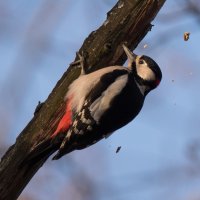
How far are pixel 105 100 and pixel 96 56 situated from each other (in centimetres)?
38

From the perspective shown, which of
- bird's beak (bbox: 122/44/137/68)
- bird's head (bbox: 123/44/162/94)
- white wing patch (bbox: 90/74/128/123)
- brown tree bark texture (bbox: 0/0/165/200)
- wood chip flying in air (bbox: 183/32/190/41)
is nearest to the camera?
brown tree bark texture (bbox: 0/0/165/200)

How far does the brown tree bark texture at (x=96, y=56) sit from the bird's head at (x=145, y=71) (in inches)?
9.1

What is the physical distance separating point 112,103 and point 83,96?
10.9 inches

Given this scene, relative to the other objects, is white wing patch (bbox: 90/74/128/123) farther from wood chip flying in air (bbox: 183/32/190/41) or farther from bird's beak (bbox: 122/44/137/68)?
wood chip flying in air (bbox: 183/32/190/41)

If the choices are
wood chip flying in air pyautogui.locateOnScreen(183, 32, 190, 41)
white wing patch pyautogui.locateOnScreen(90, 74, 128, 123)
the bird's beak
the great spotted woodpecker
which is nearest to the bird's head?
the bird's beak

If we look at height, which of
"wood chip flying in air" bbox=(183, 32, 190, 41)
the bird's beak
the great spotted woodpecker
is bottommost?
the great spotted woodpecker

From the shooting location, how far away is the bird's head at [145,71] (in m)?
4.38

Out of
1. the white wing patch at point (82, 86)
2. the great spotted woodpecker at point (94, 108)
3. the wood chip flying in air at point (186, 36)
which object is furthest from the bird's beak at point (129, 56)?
the wood chip flying in air at point (186, 36)

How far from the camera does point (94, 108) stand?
3.95m

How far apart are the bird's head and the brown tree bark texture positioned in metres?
0.23

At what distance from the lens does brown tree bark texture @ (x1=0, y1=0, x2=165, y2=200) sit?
148 inches

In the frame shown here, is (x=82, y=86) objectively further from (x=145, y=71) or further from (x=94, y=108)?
(x=145, y=71)

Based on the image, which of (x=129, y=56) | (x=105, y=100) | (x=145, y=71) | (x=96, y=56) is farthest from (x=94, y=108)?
(x=145, y=71)

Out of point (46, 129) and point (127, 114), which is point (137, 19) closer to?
point (127, 114)
